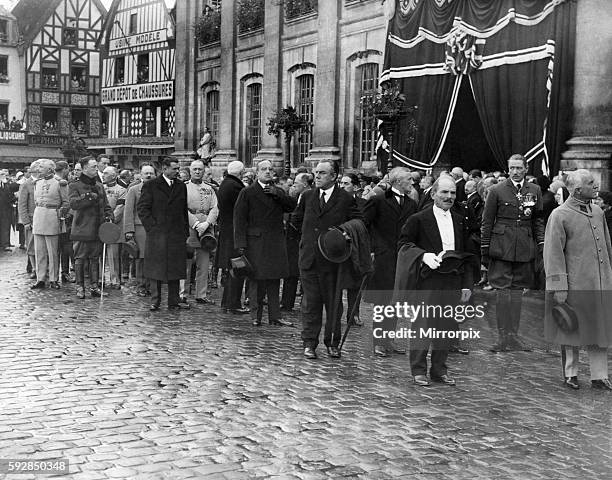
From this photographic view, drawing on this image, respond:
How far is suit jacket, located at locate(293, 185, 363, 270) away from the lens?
8719 mm

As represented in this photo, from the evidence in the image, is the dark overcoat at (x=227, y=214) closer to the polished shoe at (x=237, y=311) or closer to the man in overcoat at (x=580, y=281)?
the polished shoe at (x=237, y=311)

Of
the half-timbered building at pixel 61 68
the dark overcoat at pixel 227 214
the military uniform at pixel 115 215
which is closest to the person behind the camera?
the dark overcoat at pixel 227 214

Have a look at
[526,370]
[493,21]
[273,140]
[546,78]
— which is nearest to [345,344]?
[526,370]

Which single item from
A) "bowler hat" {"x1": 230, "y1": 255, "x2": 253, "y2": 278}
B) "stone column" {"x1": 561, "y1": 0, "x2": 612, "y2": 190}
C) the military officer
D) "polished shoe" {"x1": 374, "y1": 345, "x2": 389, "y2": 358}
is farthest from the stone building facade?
"polished shoe" {"x1": 374, "y1": 345, "x2": 389, "y2": 358}

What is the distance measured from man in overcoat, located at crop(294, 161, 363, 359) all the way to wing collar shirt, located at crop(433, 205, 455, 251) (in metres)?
1.31

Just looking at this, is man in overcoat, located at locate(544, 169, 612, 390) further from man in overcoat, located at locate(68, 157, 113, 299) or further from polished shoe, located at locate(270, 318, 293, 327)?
man in overcoat, located at locate(68, 157, 113, 299)

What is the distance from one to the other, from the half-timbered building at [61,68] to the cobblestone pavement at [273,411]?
44.0 meters

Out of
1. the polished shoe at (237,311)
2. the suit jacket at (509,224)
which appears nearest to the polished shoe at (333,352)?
the suit jacket at (509,224)

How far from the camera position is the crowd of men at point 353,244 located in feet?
25.2

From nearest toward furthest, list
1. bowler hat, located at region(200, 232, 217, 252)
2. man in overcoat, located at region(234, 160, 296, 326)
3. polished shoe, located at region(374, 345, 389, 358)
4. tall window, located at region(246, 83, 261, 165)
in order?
1. polished shoe, located at region(374, 345, 389, 358)
2. man in overcoat, located at region(234, 160, 296, 326)
3. bowler hat, located at region(200, 232, 217, 252)
4. tall window, located at region(246, 83, 261, 165)

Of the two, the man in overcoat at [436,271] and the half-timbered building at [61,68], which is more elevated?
the half-timbered building at [61,68]

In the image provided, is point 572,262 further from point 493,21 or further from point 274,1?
point 274,1

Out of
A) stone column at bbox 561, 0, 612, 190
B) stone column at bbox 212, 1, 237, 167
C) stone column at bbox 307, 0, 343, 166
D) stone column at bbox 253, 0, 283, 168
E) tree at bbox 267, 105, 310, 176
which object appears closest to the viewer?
stone column at bbox 561, 0, 612, 190

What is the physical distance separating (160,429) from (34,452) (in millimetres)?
872
